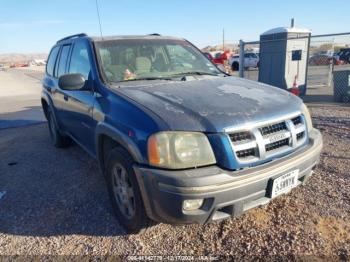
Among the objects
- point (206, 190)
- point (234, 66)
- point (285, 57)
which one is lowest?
point (234, 66)

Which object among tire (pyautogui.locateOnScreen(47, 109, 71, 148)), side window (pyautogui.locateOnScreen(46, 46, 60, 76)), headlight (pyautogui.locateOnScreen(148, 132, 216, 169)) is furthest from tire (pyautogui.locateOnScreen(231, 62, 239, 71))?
headlight (pyautogui.locateOnScreen(148, 132, 216, 169))

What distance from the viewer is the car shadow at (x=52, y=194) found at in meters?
3.24

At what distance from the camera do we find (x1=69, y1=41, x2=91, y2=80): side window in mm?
3691

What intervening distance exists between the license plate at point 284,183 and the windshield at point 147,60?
1716 mm

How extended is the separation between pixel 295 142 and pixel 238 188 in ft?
2.52

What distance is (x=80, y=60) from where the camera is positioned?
3.98m

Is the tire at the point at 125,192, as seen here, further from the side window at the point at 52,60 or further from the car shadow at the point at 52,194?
the side window at the point at 52,60

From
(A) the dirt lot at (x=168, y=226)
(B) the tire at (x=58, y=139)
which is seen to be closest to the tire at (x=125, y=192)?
(A) the dirt lot at (x=168, y=226)

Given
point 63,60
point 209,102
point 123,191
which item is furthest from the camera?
point 63,60

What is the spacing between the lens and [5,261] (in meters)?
2.78

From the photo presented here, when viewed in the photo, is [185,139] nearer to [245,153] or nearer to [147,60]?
[245,153]

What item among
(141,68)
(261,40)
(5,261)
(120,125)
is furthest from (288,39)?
(5,261)

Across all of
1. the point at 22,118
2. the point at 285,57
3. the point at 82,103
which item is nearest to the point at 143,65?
the point at 82,103

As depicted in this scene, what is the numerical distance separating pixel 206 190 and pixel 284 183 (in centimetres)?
78
